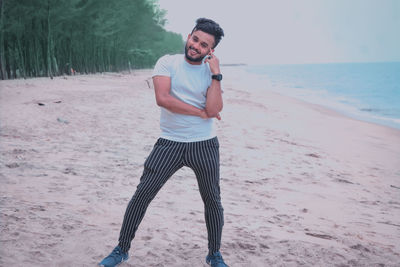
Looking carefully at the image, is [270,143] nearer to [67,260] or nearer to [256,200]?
[256,200]

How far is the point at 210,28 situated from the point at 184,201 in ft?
8.47

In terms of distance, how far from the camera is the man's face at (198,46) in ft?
8.27

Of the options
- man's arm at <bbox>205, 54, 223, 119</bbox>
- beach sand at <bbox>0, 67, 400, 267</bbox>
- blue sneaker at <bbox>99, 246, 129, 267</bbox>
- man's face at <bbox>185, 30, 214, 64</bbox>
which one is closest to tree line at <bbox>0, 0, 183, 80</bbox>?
beach sand at <bbox>0, 67, 400, 267</bbox>

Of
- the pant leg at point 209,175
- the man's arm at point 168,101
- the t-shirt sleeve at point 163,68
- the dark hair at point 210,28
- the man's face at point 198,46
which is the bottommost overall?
the pant leg at point 209,175

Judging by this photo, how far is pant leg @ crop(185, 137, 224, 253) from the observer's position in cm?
259

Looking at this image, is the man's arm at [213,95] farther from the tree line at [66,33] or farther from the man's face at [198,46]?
the tree line at [66,33]

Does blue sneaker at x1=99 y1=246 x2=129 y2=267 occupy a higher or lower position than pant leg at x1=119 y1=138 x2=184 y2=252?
lower

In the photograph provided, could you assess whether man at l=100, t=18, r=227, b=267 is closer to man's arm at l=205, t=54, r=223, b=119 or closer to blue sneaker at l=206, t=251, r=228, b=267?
man's arm at l=205, t=54, r=223, b=119

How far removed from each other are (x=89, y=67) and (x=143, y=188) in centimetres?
4121

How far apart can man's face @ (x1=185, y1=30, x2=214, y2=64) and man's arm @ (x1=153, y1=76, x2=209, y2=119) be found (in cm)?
24

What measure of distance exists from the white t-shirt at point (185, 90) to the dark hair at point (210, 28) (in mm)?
225

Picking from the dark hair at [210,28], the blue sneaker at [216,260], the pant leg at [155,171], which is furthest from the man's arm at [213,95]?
the blue sneaker at [216,260]

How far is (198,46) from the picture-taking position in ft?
8.27

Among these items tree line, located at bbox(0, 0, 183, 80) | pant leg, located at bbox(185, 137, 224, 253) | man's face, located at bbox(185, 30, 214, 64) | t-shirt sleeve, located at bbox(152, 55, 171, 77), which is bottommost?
pant leg, located at bbox(185, 137, 224, 253)
